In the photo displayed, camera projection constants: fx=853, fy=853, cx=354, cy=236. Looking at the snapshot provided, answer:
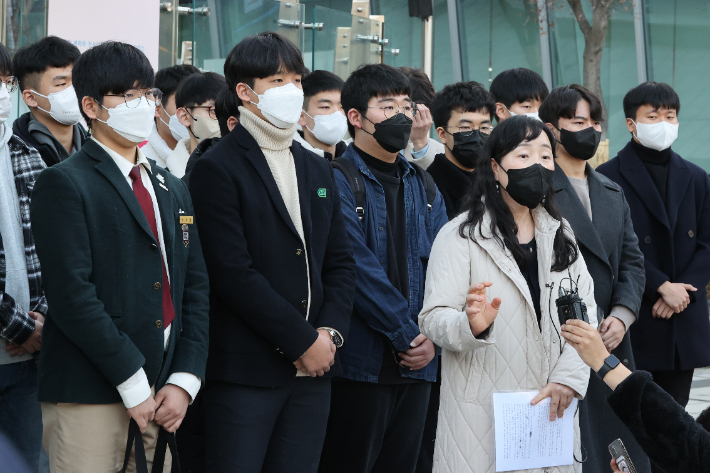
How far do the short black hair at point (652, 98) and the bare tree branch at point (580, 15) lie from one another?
31.4 ft

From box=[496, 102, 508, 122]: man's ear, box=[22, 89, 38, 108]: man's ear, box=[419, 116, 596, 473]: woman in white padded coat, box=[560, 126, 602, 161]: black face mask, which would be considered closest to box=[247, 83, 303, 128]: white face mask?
box=[419, 116, 596, 473]: woman in white padded coat

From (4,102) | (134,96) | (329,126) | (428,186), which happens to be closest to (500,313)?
(428,186)

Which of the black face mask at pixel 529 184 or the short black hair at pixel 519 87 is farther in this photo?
the short black hair at pixel 519 87

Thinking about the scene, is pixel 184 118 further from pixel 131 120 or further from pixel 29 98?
pixel 131 120

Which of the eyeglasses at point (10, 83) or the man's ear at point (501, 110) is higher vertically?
the man's ear at point (501, 110)

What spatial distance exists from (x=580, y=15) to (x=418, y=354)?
1192cm

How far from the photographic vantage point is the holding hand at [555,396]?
118 inches

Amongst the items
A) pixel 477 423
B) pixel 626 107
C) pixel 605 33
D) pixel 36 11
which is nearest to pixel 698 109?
pixel 605 33

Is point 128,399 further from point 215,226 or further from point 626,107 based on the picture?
point 626,107

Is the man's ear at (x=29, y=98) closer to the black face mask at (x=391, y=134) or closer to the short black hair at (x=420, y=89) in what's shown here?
the black face mask at (x=391, y=134)

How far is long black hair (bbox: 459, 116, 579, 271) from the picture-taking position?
10.4 ft

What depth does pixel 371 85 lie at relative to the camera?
389cm

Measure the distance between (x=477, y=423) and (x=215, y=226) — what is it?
1.16m

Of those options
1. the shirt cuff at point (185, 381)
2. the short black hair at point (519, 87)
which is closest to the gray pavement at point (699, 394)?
the short black hair at point (519, 87)
